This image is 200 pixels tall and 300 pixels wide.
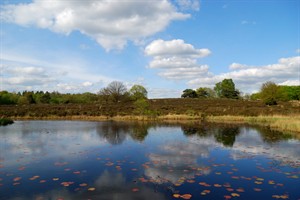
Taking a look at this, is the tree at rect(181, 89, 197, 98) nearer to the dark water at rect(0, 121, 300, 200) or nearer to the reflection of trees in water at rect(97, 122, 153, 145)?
the reflection of trees in water at rect(97, 122, 153, 145)

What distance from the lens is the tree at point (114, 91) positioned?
253ft

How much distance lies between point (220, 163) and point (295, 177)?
3091mm

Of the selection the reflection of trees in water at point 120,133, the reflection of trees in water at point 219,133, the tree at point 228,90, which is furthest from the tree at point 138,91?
the reflection of trees in water at point 219,133

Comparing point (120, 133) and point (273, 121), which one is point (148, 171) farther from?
point (273, 121)

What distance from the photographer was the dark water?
7.90 m

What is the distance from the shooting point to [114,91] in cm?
7862

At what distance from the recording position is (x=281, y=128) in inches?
1059

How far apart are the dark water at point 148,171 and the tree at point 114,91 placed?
197ft

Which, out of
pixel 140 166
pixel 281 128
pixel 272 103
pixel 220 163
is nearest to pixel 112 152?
pixel 140 166

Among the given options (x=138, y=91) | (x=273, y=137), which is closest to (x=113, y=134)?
(x=273, y=137)

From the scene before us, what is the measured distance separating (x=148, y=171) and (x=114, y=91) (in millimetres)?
69185

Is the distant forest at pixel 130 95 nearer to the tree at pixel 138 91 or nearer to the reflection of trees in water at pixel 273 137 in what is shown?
the tree at pixel 138 91

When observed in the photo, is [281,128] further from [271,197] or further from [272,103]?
[272,103]

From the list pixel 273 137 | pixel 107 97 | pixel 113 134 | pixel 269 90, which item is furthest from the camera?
pixel 107 97
